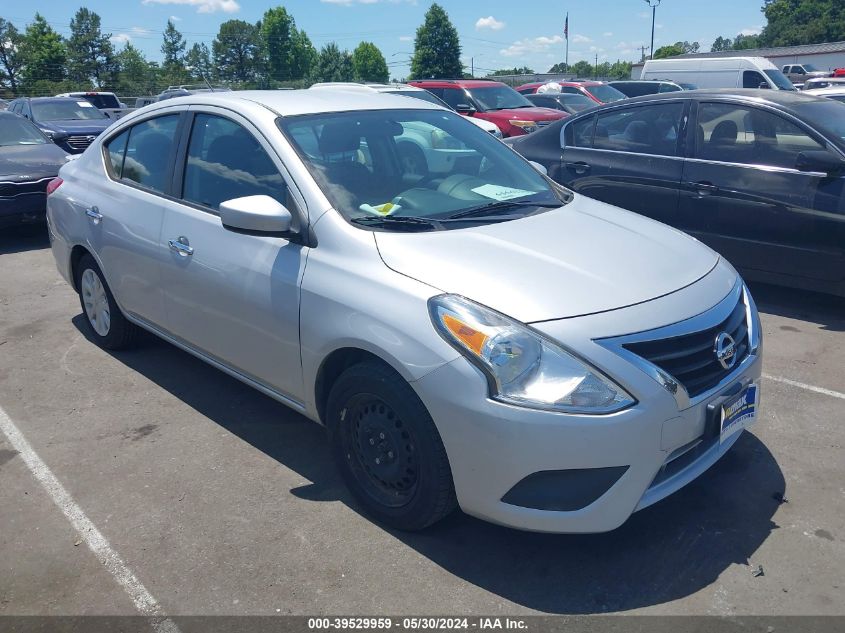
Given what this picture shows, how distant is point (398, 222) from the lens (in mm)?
3357

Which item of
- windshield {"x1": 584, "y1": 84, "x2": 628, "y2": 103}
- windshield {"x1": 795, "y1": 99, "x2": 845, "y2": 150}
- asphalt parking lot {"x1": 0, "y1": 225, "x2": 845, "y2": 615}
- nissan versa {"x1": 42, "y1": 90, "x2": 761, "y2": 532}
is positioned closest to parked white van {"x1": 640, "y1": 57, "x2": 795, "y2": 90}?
windshield {"x1": 584, "y1": 84, "x2": 628, "y2": 103}

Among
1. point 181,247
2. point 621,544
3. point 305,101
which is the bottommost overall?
point 621,544

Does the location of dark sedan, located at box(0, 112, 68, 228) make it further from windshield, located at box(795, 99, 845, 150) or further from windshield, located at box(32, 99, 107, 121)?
windshield, located at box(795, 99, 845, 150)

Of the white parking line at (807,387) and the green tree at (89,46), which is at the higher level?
the green tree at (89,46)

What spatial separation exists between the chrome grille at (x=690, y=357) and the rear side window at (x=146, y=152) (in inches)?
115

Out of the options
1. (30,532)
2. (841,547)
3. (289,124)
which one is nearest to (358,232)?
(289,124)

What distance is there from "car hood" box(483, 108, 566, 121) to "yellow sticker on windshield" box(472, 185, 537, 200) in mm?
10999

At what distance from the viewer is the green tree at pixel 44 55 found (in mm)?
65625

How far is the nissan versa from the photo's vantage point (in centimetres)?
266

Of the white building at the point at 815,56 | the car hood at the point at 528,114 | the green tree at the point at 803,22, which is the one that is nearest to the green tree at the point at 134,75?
the white building at the point at 815,56

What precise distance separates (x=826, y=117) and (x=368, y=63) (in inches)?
4020

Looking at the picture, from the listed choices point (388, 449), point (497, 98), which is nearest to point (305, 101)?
point (388, 449)

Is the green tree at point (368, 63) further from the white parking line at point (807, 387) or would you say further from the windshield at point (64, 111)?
the white parking line at point (807, 387)

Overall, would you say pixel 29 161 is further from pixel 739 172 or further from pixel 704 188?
pixel 739 172
